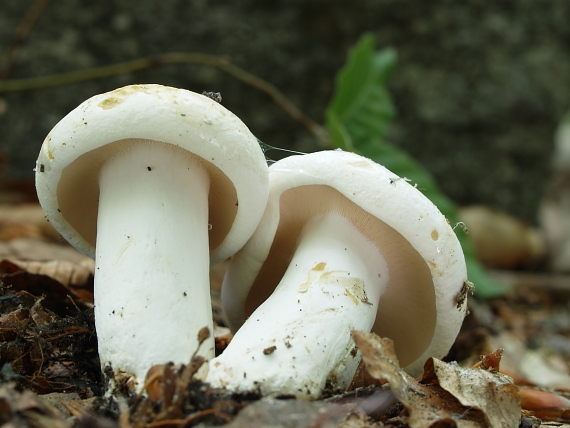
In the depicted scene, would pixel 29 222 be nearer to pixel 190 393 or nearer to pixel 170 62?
pixel 170 62

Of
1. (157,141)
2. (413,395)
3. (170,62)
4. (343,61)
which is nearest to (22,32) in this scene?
(170,62)

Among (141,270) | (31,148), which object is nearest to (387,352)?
(141,270)

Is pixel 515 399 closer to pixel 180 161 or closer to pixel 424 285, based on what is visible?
pixel 424 285

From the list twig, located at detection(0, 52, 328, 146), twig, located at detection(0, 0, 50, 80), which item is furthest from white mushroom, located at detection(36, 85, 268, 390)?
twig, located at detection(0, 0, 50, 80)

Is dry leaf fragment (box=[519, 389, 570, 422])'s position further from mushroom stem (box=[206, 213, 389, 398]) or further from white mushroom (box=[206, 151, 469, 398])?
mushroom stem (box=[206, 213, 389, 398])

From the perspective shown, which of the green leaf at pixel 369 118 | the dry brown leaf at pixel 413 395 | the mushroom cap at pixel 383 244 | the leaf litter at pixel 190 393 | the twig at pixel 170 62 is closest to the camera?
the leaf litter at pixel 190 393

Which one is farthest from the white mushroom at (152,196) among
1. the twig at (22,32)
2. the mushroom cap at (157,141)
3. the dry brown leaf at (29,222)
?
the twig at (22,32)

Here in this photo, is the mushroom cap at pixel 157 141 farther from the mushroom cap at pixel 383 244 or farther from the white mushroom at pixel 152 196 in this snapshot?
the mushroom cap at pixel 383 244
